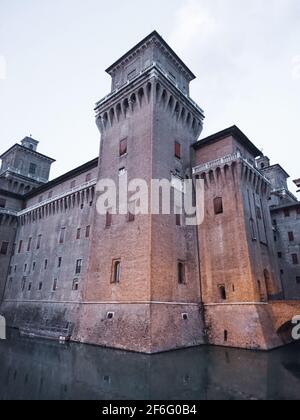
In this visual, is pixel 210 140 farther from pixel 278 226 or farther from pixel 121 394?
pixel 121 394

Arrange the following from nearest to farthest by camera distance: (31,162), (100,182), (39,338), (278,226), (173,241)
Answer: (173,241)
(39,338)
(100,182)
(278,226)
(31,162)

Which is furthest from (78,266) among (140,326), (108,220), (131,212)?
(140,326)

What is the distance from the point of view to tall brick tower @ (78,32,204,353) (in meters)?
19.8

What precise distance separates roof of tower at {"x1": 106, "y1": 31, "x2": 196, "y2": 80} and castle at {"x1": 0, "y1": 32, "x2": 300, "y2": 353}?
11 centimetres

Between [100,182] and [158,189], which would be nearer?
[158,189]

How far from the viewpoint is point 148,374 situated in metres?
13.4

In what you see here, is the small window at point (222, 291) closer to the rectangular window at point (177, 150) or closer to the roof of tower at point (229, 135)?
the rectangular window at point (177, 150)

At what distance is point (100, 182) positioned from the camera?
28.4 m

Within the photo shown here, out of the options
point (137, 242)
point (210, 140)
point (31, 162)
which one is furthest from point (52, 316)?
point (31, 162)

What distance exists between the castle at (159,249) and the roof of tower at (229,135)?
0.38ft

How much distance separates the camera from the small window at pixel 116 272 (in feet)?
73.6

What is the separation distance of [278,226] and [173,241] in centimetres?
2323

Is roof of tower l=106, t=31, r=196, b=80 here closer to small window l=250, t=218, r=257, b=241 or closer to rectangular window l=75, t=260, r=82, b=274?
small window l=250, t=218, r=257, b=241

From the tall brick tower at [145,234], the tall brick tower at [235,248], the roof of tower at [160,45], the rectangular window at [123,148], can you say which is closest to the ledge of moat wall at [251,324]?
the tall brick tower at [235,248]
